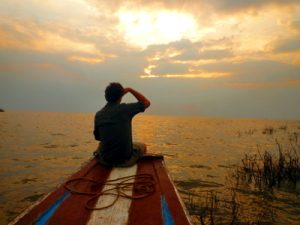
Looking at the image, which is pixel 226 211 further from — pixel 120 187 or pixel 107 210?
pixel 107 210

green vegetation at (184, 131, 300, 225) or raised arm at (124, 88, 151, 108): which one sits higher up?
raised arm at (124, 88, 151, 108)

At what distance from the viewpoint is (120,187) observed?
527 cm

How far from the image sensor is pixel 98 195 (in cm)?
488

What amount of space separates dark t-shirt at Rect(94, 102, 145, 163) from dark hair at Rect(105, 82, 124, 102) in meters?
0.15

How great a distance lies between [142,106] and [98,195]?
270 cm

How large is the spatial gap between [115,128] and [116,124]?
A: 99 millimetres

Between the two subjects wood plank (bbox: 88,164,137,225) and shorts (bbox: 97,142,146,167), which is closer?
wood plank (bbox: 88,164,137,225)

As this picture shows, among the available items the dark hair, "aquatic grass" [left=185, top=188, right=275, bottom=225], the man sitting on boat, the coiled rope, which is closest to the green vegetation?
"aquatic grass" [left=185, top=188, right=275, bottom=225]

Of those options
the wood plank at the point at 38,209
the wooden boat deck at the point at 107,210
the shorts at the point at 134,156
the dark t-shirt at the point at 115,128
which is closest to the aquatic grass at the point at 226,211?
the shorts at the point at 134,156

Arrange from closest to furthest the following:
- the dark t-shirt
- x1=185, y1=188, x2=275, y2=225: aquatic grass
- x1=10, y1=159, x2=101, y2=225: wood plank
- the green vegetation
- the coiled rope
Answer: x1=10, y1=159, x2=101, y2=225: wood plank, the coiled rope, the dark t-shirt, x1=185, y1=188, x2=275, y2=225: aquatic grass, the green vegetation

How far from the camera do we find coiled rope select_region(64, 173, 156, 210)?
15.7 ft

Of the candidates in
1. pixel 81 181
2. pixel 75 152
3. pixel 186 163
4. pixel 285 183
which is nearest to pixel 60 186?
pixel 81 181

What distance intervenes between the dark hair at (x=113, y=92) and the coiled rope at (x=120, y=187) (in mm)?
1922

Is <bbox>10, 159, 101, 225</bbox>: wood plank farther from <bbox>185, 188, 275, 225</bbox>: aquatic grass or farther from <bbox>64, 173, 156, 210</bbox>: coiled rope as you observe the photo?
<bbox>185, 188, 275, 225</bbox>: aquatic grass
